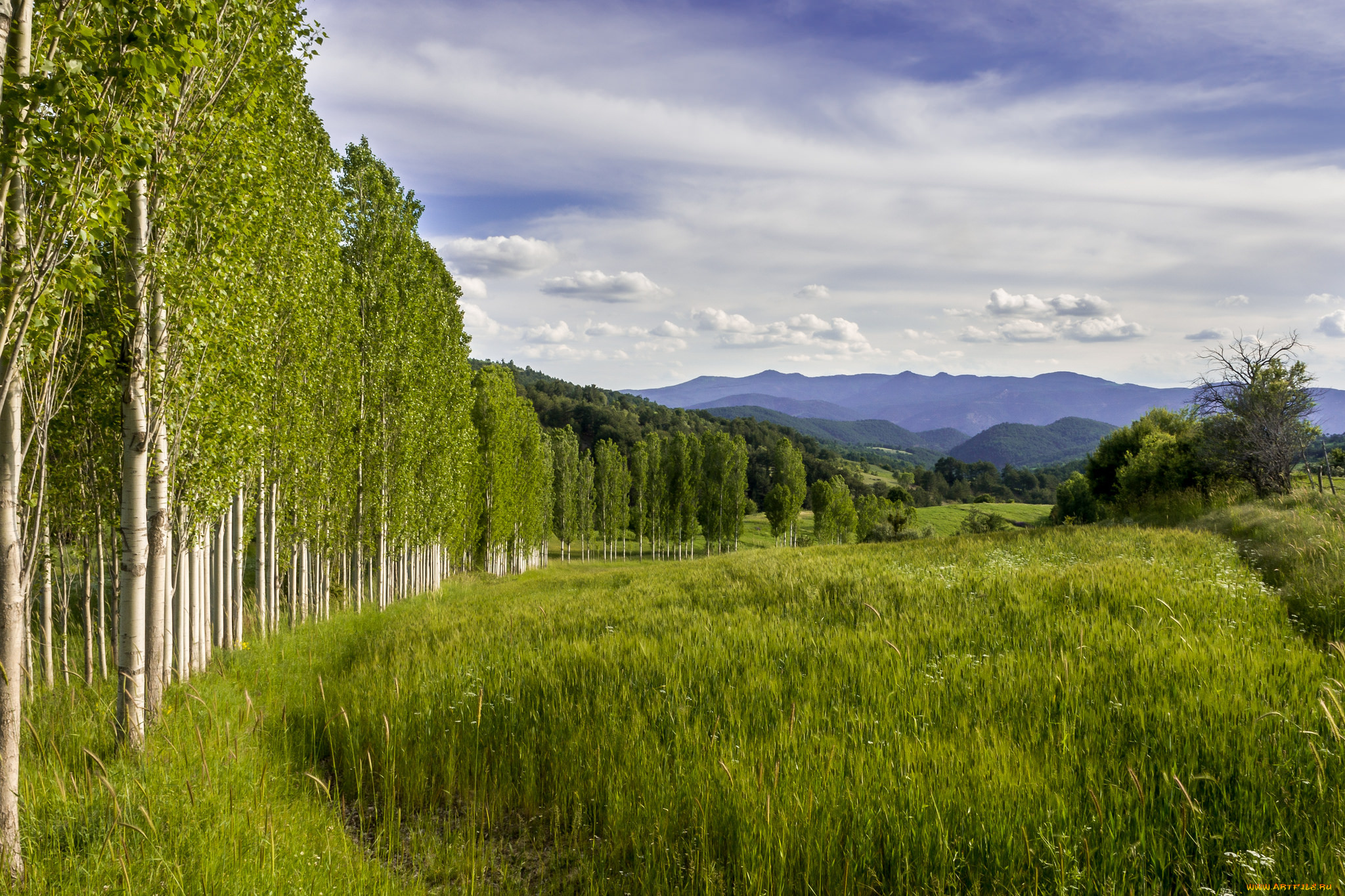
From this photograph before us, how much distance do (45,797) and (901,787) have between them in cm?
683

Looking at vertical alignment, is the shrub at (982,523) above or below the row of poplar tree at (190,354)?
below


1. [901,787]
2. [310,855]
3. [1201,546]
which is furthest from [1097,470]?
[310,855]

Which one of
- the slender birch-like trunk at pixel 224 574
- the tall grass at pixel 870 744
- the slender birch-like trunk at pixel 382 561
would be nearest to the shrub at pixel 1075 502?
the tall grass at pixel 870 744

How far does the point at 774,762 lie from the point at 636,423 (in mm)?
123425

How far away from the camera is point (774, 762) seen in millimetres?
4535

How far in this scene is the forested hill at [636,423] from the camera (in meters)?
116

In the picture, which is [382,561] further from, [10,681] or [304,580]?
[10,681]

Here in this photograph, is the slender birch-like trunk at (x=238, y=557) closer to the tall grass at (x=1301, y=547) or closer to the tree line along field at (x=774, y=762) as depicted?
the tree line along field at (x=774, y=762)

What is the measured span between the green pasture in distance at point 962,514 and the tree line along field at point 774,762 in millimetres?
74767

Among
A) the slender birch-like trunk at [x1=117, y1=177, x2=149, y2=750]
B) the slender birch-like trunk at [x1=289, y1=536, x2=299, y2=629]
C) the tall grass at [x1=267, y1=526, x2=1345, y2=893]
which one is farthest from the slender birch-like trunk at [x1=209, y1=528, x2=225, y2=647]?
the slender birch-like trunk at [x1=117, y1=177, x2=149, y2=750]

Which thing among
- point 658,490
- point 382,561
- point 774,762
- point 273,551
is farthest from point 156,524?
point 658,490

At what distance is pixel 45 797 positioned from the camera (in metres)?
4.70

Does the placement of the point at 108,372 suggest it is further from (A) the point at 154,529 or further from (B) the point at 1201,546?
(B) the point at 1201,546

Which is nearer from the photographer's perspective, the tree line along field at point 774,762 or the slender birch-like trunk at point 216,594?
the tree line along field at point 774,762
